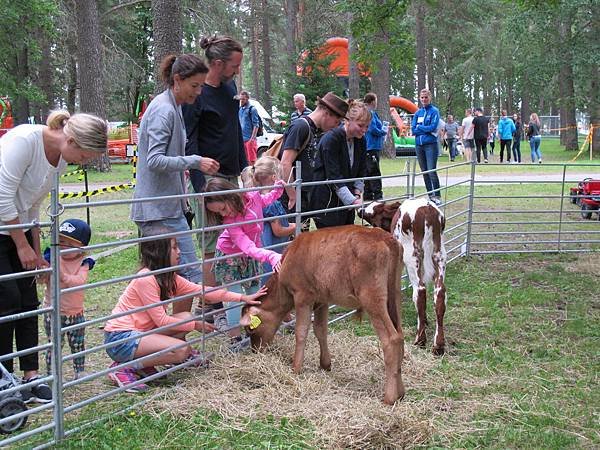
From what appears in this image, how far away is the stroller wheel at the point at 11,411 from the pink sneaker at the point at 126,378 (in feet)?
2.56

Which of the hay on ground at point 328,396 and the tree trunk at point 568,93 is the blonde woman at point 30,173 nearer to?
the hay on ground at point 328,396

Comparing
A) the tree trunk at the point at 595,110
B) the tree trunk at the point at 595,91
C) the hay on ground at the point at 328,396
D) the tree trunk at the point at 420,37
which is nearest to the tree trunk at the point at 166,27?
the hay on ground at the point at 328,396

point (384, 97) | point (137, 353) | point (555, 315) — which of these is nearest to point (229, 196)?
point (137, 353)

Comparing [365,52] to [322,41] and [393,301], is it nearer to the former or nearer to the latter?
[393,301]

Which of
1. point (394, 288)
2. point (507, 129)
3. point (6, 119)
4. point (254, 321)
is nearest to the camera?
point (394, 288)

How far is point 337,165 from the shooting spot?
624 centimetres

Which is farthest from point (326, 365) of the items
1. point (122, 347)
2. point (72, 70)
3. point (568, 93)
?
point (568, 93)

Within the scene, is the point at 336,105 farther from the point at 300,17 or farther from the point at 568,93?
the point at 300,17

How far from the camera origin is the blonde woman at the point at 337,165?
6172mm

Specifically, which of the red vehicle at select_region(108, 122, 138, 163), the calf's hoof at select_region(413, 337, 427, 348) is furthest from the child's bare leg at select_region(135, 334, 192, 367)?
the red vehicle at select_region(108, 122, 138, 163)

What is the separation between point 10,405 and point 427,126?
10084 mm

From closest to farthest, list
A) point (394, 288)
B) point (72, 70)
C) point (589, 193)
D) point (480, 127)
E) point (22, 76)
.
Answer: point (394, 288) < point (589, 193) < point (480, 127) < point (22, 76) < point (72, 70)

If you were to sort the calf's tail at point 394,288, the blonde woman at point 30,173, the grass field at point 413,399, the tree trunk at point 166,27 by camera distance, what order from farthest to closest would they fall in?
the tree trunk at point 166,27 → the calf's tail at point 394,288 → the blonde woman at point 30,173 → the grass field at point 413,399

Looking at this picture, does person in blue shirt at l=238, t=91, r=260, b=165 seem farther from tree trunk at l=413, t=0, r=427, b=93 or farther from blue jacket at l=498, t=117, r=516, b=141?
tree trunk at l=413, t=0, r=427, b=93
